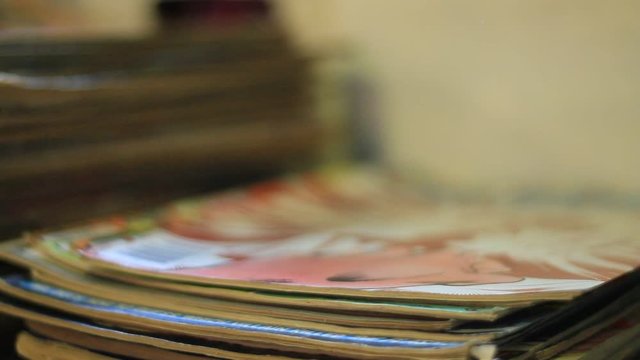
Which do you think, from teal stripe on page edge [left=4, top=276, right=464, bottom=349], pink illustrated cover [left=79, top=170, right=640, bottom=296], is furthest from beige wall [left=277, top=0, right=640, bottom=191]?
teal stripe on page edge [left=4, top=276, right=464, bottom=349]

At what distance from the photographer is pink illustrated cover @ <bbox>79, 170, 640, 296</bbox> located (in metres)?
0.46

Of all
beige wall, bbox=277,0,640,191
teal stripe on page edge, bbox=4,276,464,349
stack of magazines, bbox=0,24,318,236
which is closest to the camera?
teal stripe on page edge, bbox=4,276,464,349

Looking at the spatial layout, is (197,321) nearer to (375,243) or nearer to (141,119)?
(375,243)

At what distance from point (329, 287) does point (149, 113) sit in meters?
0.32

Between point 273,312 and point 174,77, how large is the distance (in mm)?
333

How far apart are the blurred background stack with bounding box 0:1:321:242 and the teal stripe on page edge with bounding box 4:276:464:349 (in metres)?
0.09

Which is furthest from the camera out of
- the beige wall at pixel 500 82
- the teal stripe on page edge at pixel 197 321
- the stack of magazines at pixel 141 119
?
the beige wall at pixel 500 82

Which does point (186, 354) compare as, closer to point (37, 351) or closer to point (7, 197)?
point (37, 351)

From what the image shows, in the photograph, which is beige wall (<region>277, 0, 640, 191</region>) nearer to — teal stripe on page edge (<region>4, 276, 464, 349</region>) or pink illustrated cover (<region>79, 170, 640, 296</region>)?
pink illustrated cover (<region>79, 170, 640, 296</region>)

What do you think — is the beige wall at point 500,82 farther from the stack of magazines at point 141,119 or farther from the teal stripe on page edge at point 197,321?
the teal stripe on page edge at point 197,321

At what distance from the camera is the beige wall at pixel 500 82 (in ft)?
2.33

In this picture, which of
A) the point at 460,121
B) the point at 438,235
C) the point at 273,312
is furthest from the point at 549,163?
the point at 273,312

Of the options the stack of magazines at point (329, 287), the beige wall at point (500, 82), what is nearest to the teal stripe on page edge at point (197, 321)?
the stack of magazines at point (329, 287)

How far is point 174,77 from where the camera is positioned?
712 millimetres
